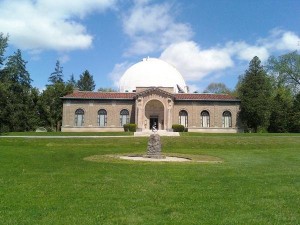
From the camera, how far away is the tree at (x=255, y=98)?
53094 millimetres

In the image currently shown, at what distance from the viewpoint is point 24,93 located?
208 ft

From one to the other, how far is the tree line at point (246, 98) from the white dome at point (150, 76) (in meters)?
10.3

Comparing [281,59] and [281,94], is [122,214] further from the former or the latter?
[281,59]

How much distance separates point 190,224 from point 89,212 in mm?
2074

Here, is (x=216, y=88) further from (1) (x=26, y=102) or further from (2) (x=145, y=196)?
(2) (x=145, y=196)

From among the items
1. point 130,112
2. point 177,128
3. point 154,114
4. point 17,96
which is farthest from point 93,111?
point 17,96

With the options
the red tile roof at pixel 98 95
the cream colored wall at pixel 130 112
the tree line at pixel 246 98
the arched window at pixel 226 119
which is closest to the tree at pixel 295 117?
the tree line at pixel 246 98

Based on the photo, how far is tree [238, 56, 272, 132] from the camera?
5309 cm

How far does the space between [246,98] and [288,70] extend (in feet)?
53.9

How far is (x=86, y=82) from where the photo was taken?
9294 cm

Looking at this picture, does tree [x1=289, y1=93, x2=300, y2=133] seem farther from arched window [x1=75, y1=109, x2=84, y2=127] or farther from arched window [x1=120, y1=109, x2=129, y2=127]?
arched window [x1=75, y1=109, x2=84, y2=127]

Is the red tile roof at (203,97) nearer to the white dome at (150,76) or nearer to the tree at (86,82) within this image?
the white dome at (150,76)

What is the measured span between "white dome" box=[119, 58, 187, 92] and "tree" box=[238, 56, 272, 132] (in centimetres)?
1265

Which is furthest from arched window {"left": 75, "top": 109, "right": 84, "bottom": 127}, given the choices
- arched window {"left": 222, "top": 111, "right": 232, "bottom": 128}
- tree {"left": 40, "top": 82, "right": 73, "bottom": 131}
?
arched window {"left": 222, "top": 111, "right": 232, "bottom": 128}
